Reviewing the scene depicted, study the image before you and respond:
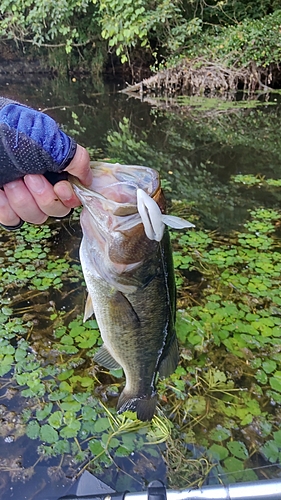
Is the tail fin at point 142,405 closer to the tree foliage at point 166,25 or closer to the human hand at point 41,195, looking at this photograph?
the human hand at point 41,195

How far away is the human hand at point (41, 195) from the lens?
1.34 m

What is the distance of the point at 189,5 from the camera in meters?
14.2

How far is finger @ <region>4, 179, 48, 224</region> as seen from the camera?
4.60 feet

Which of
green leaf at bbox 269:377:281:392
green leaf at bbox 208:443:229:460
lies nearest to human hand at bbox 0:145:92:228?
green leaf at bbox 208:443:229:460

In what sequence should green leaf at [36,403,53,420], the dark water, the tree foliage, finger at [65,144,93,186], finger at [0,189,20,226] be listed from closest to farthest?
finger at [65,144,93,186] → finger at [0,189,20,226] → the dark water → green leaf at [36,403,53,420] → the tree foliage

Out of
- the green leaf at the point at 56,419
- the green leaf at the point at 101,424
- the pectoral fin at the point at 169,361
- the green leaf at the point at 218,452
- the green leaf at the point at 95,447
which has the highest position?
the pectoral fin at the point at 169,361

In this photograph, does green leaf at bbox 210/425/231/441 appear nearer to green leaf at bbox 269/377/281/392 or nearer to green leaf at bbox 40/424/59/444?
green leaf at bbox 269/377/281/392

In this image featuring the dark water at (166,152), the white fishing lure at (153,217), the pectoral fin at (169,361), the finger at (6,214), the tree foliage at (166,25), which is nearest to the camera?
the white fishing lure at (153,217)

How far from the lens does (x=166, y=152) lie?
7566 millimetres

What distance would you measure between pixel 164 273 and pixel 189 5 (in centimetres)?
1535

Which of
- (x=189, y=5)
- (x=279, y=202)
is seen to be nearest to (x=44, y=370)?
(x=279, y=202)

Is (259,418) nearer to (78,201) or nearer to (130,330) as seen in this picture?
(130,330)

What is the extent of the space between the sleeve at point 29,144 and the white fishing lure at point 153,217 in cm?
28

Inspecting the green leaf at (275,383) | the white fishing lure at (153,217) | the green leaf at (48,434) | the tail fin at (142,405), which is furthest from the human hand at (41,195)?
the green leaf at (275,383)
